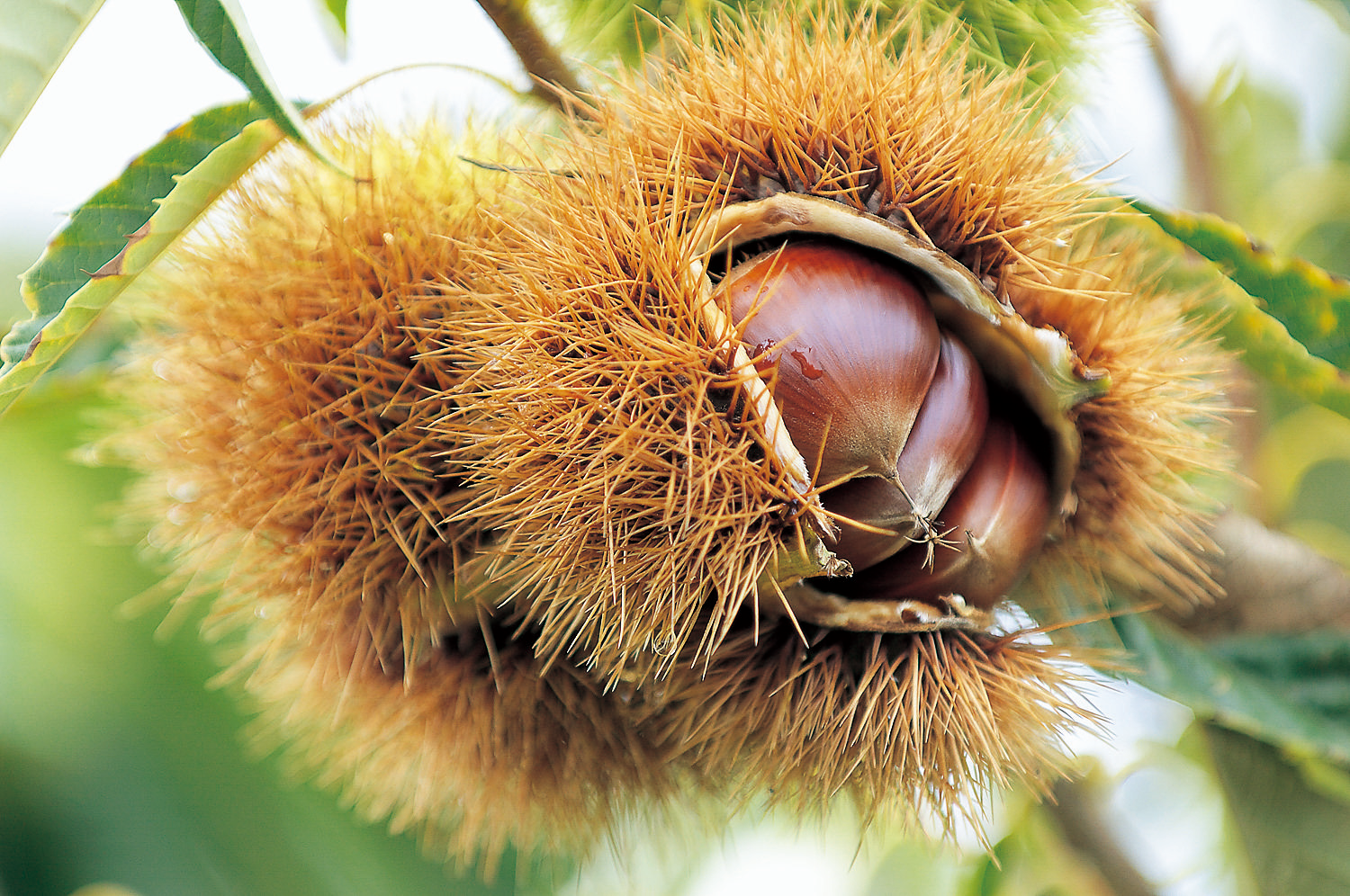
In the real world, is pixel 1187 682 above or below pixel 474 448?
below

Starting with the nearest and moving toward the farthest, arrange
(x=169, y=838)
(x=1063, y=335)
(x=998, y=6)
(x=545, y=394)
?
(x=545, y=394) < (x=1063, y=335) < (x=998, y=6) < (x=169, y=838)

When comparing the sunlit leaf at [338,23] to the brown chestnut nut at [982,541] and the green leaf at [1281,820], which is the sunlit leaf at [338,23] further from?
the green leaf at [1281,820]

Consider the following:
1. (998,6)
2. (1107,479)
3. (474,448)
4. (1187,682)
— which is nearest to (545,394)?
(474,448)

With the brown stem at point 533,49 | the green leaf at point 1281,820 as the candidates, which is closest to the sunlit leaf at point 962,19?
the brown stem at point 533,49

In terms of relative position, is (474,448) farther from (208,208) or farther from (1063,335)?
(1063,335)

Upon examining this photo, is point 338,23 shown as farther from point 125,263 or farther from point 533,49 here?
point 125,263

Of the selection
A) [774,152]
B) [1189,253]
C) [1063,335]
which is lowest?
[1189,253]

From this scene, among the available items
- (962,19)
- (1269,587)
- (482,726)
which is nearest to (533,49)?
(962,19)
